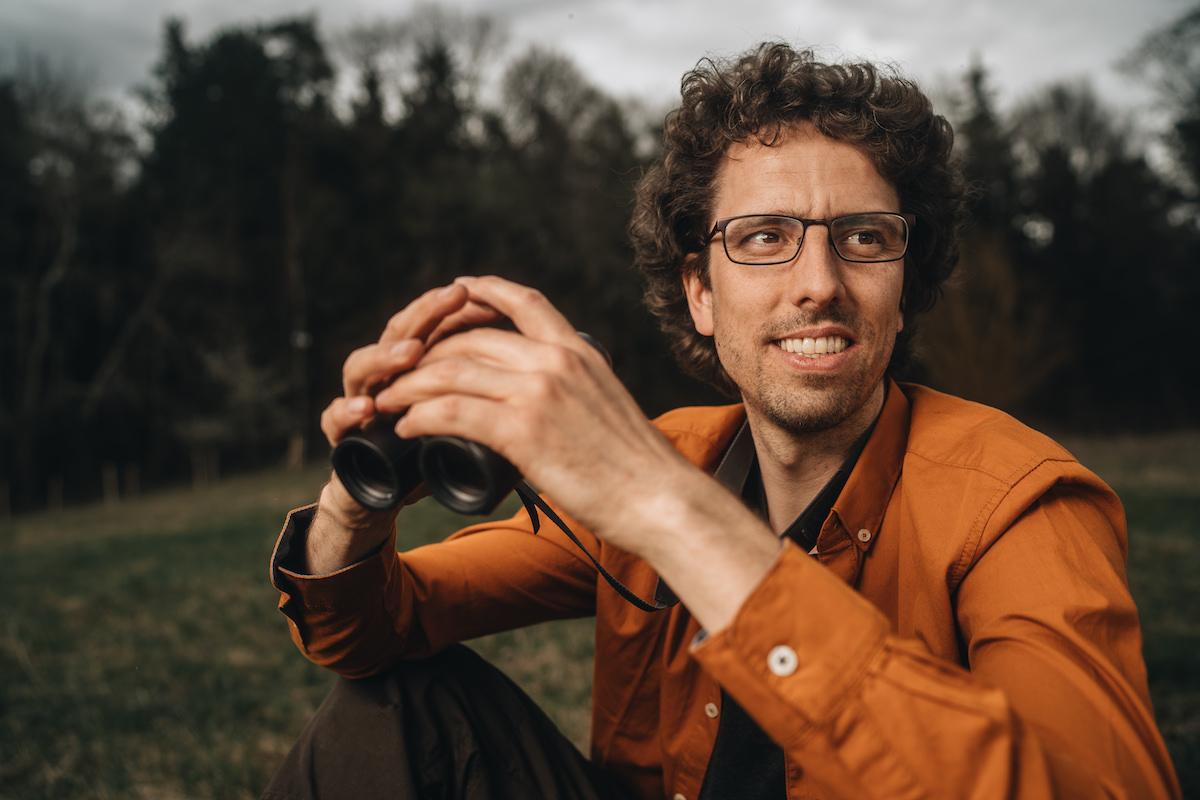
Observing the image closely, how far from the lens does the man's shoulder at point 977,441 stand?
64.5 inches

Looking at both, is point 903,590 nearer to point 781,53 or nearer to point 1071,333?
point 781,53

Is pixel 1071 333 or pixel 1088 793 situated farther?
pixel 1071 333

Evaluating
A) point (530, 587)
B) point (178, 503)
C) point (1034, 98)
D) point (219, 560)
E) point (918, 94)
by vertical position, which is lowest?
point (178, 503)

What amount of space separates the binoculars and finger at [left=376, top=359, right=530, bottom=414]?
78 mm

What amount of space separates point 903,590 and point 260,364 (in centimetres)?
2698

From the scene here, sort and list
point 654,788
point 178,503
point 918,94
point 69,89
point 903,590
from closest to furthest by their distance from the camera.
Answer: point 903,590 → point 654,788 → point 918,94 → point 178,503 → point 69,89

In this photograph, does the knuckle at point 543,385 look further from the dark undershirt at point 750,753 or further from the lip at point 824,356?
the lip at point 824,356

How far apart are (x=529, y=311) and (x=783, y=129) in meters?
1.45

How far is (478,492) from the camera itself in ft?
4.56

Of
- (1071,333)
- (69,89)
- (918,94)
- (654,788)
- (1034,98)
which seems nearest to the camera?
(654,788)

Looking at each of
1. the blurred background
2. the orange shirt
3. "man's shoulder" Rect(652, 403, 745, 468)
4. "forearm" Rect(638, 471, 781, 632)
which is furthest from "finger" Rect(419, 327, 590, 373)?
the blurred background

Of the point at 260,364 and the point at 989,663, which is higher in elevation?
the point at 989,663

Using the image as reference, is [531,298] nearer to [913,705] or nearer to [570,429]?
[570,429]

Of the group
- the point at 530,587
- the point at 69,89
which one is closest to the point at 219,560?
the point at 530,587
